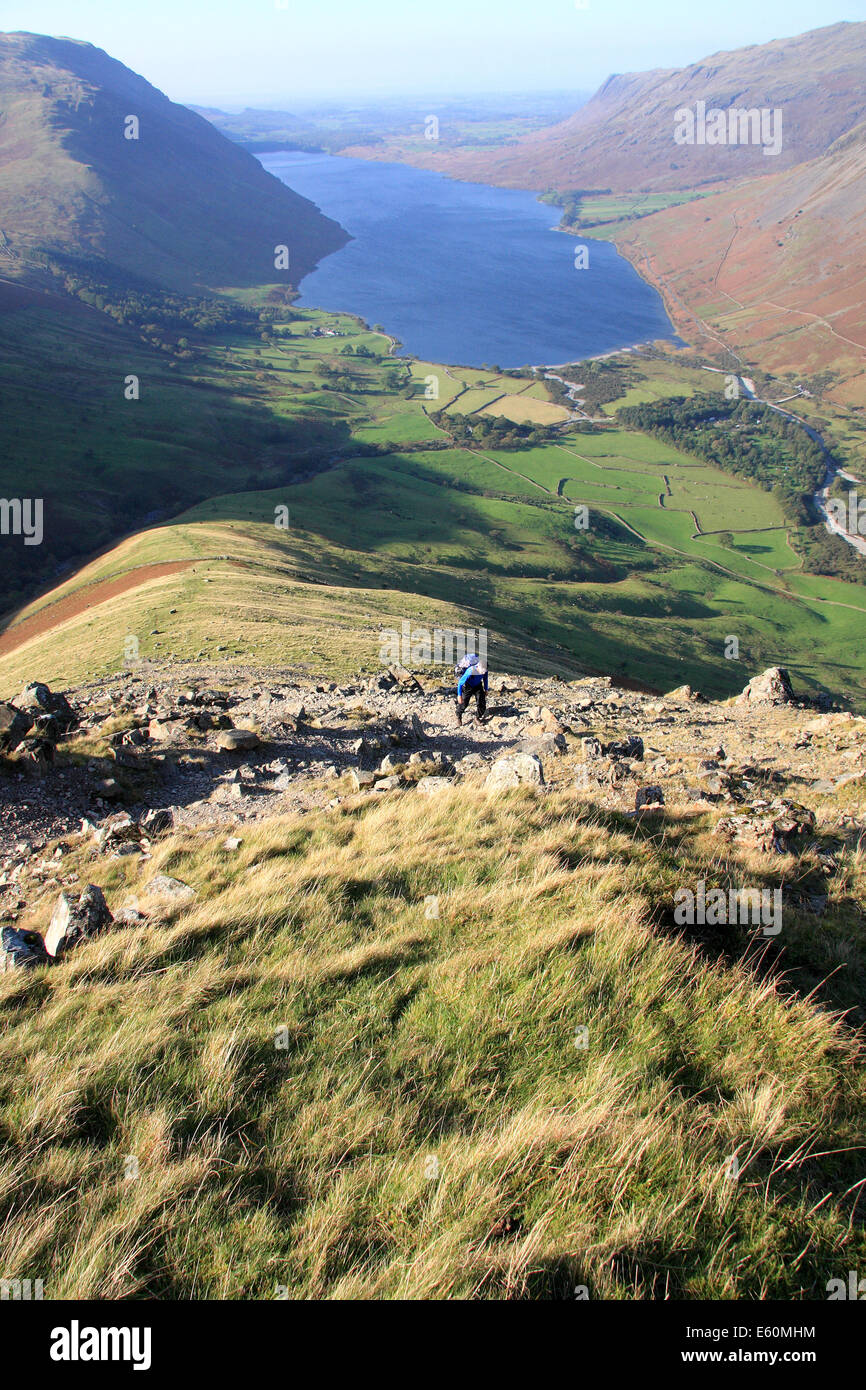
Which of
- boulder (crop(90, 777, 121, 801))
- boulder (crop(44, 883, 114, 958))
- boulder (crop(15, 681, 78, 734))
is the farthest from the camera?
boulder (crop(15, 681, 78, 734))

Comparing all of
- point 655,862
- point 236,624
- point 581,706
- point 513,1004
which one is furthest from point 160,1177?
point 236,624

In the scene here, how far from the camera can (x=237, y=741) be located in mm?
13477

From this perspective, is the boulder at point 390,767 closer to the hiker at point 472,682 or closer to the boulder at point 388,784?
the boulder at point 388,784

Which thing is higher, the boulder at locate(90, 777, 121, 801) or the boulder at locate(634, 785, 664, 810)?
the boulder at locate(634, 785, 664, 810)

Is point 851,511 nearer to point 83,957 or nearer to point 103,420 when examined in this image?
point 103,420

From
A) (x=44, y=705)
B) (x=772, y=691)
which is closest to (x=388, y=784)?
(x=44, y=705)

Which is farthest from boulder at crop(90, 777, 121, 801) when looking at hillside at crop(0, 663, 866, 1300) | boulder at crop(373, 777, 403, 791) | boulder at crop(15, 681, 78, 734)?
boulder at crop(373, 777, 403, 791)

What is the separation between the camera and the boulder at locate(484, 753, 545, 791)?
1047 centimetres

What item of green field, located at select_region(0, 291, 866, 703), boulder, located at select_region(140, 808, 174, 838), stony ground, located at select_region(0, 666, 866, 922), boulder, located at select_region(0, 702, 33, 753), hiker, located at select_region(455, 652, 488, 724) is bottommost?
boulder, located at select_region(140, 808, 174, 838)

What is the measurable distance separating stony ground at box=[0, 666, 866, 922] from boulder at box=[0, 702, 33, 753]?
22.3 inches

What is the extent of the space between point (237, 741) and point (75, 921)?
7.45 meters

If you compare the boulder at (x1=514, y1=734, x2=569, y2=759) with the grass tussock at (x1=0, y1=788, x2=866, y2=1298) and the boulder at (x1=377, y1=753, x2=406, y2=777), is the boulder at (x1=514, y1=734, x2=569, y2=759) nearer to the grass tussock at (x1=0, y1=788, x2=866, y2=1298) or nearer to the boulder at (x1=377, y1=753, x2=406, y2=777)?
the boulder at (x1=377, y1=753, x2=406, y2=777)

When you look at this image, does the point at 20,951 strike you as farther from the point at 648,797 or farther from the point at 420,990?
the point at 648,797
